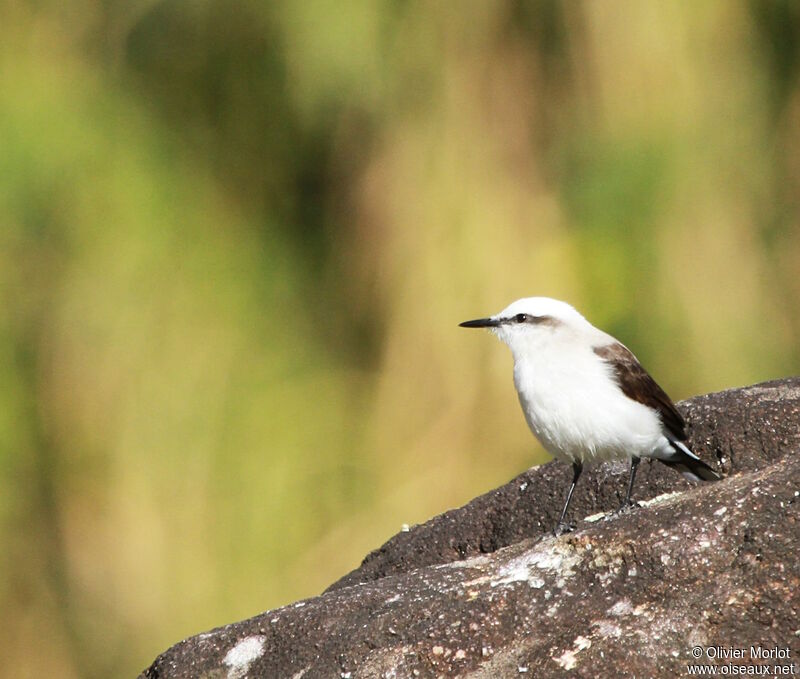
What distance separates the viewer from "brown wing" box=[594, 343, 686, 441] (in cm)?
489

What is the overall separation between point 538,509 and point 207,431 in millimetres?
2866

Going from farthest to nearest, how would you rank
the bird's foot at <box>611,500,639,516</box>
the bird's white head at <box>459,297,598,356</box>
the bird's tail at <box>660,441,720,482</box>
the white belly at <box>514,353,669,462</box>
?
the bird's white head at <box>459,297,598,356</box> < the bird's tail at <box>660,441,720,482</box> < the white belly at <box>514,353,669,462</box> < the bird's foot at <box>611,500,639,516</box>

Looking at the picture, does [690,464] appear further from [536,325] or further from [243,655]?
[243,655]

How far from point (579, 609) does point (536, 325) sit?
6.61ft

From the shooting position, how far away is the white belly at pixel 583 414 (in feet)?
15.4

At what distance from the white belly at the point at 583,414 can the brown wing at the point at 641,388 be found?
47mm

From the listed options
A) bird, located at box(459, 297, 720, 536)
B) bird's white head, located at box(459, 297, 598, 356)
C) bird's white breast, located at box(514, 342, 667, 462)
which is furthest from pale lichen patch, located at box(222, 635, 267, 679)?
bird's white head, located at box(459, 297, 598, 356)

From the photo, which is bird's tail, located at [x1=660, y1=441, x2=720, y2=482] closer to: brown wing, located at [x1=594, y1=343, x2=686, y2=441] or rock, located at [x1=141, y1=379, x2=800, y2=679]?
brown wing, located at [x1=594, y1=343, x2=686, y2=441]

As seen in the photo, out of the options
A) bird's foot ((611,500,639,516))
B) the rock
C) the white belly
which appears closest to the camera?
the rock

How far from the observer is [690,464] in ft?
16.1

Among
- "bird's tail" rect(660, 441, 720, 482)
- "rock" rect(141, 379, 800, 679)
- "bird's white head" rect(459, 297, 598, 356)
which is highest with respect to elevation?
"bird's white head" rect(459, 297, 598, 356)

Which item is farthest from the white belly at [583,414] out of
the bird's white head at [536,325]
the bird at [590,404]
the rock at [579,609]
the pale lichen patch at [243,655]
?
the pale lichen patch at [243,655]

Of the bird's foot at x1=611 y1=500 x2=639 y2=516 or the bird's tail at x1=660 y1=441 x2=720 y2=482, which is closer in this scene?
the bird's foot at x1=611 y1=500 x2=639 y2=516

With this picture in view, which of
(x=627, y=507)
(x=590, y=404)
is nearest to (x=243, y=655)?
(x=627, y=507)
